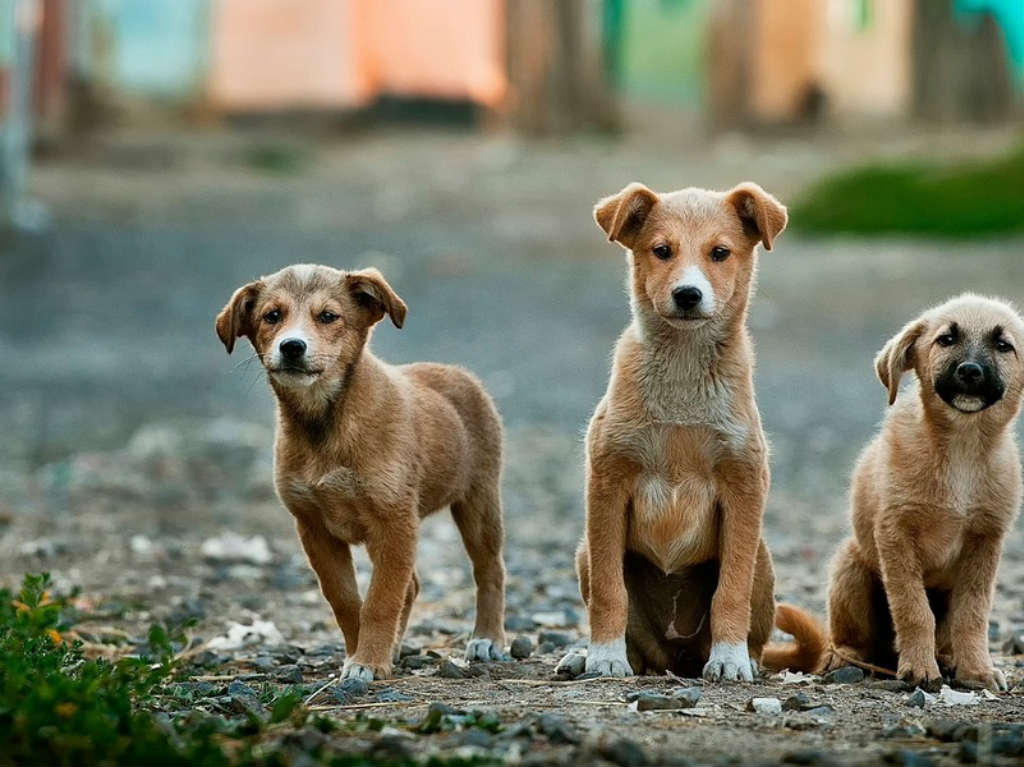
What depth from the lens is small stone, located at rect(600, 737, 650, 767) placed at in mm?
4539

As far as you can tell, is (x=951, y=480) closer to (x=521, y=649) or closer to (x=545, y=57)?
(x=521, y=649)

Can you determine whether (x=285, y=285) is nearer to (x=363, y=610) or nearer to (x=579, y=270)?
(x=363, y=610)

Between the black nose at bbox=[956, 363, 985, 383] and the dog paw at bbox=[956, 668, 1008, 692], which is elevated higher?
the black nose at bbox=[956, 363, 985, 383]

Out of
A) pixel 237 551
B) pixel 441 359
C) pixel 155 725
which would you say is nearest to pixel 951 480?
pixel 155 725

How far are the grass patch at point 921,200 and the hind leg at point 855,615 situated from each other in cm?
1359

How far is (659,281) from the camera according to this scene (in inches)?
235

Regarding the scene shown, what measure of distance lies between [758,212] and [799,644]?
1.67 meters

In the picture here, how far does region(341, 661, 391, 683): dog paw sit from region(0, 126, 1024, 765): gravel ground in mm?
90

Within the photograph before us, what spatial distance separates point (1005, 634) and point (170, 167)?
1925 centimetres

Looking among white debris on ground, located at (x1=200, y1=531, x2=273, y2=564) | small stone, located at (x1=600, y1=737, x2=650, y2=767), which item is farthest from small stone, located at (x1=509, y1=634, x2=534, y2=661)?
white debris on ground, located at (x1=200, y1=531, x2=273, y2=564)

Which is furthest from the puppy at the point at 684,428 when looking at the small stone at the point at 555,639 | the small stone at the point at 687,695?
the small stone at the point at 555,639

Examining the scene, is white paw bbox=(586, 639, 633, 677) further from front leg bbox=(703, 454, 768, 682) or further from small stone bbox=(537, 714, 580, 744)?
small stone bbox=(537, 714, 580, 744)

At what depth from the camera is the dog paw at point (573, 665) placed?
6.03 meters

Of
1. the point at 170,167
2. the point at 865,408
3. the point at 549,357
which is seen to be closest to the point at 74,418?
the point at 549,357
